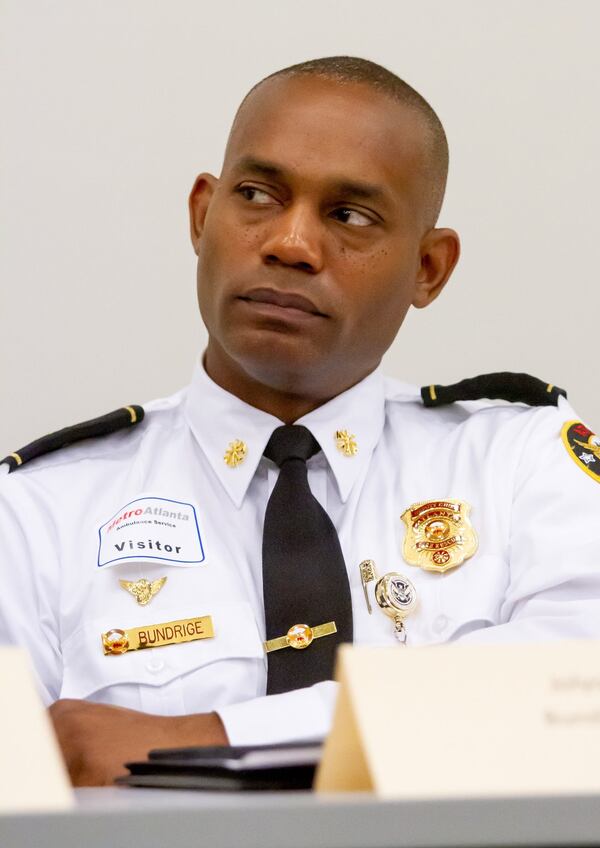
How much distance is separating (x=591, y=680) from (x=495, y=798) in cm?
11

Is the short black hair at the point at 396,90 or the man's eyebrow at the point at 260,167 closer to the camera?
the man's eyebrow at the point at 260,167

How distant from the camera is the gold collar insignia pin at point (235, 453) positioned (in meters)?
1.75

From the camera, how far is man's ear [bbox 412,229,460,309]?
1972 mm

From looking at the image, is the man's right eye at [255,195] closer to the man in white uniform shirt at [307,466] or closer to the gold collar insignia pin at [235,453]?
the man in white uniform shirt at [307,466]

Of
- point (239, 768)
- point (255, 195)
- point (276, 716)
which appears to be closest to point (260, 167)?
point (255, 195)

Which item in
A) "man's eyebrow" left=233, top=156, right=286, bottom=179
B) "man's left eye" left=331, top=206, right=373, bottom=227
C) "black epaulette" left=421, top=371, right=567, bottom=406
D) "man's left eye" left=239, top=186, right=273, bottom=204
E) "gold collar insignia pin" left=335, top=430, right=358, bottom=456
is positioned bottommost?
"gold collar insignia pin" left=335, top=430, right=358, bottom=456

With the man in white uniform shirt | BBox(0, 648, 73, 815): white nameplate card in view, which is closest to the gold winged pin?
the man in white uniform shirt

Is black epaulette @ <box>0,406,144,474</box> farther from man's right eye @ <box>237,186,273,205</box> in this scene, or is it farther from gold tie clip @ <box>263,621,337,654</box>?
gold tie clip @ <box>263,621,337,654</box>

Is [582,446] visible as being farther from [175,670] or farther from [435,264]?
[175,670]

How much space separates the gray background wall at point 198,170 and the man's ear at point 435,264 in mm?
307

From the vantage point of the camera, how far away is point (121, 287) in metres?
2.25

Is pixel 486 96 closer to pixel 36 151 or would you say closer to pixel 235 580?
pixel 36 151

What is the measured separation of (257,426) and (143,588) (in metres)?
0.30

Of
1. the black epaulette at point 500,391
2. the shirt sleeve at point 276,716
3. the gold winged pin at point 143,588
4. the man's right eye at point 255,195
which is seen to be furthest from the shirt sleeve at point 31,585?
the black epaulette at point 500,391
